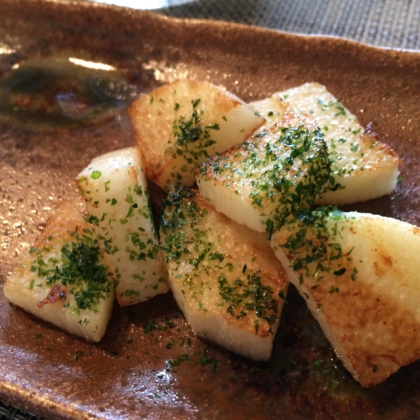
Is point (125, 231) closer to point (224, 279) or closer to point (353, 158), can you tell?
point (224, 279)

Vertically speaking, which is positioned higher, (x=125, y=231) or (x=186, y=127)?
(x=186, y=127)

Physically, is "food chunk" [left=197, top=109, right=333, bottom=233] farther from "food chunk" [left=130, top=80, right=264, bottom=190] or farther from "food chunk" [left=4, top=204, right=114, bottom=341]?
"food chunk" [left=4, top=204, right=114, bottom=341]

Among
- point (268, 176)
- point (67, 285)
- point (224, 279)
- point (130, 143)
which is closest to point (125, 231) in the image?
point (67, 285)

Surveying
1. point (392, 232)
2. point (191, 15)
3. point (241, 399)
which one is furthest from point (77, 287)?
point (191, 15)

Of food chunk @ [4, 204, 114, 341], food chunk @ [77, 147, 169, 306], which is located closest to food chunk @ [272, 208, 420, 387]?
food chunk @ [77, 147, 169, 306]

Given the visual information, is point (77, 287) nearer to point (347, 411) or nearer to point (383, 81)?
point (347, 411)

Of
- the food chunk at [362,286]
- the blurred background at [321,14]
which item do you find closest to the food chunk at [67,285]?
the food chunk at [362,286]
